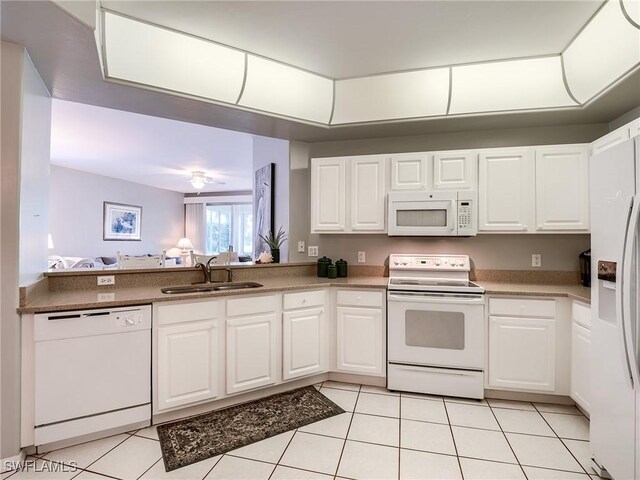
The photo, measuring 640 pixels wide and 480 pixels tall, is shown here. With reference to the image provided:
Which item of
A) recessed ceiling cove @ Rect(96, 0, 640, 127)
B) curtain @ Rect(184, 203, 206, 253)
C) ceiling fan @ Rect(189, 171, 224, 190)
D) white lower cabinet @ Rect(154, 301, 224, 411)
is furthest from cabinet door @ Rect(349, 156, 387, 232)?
curtain @ Rect(184, 203, 206, 253)

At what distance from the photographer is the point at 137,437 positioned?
2.00m

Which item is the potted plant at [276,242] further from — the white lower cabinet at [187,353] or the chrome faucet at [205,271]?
the white lower cabinet at [187,353]

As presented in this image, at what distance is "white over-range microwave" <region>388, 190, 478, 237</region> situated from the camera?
2.75 meters

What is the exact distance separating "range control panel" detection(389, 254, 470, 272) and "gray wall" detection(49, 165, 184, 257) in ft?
21.6

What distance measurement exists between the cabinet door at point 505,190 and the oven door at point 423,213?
0.27m

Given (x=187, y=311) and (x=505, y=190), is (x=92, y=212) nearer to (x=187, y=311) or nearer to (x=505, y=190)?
(x=187, y=311)

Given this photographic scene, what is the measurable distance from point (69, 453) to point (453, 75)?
Result: 146 inches

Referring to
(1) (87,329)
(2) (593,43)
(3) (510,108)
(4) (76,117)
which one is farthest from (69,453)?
(2) (593,43)

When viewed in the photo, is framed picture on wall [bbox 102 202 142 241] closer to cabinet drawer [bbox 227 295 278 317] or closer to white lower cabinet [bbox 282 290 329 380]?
cabinet drawer [bbox 227 295 278 317]

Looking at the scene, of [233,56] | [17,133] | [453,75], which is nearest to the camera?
[17,133]

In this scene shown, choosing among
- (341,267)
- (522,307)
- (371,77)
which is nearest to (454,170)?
(371,77)

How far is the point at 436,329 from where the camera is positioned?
2566mm

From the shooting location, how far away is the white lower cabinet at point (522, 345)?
7.85 feet

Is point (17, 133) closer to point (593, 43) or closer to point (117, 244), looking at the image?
point (593, 43)
